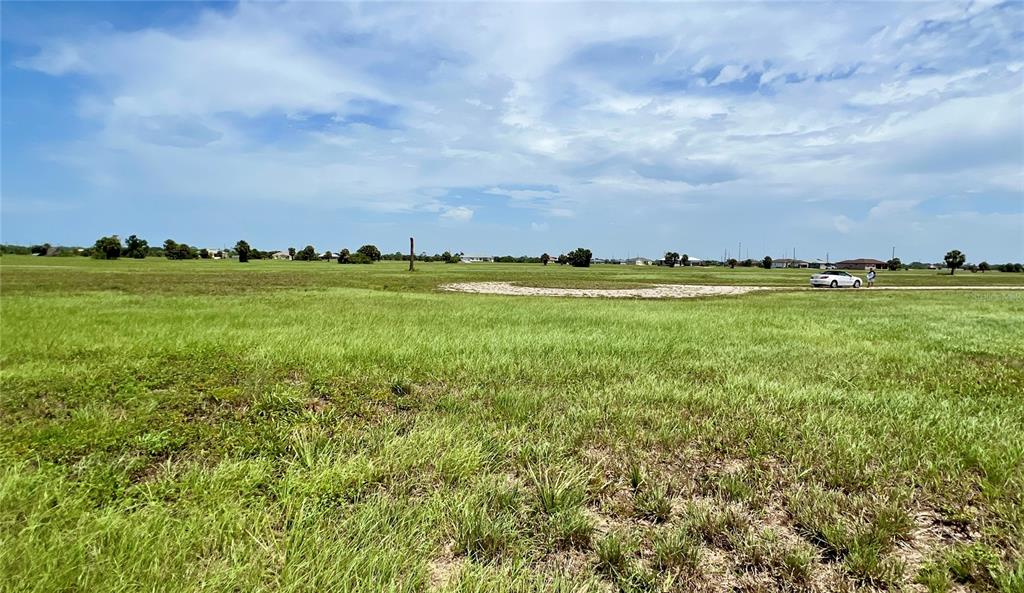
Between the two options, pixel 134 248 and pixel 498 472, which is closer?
pixel 498 472

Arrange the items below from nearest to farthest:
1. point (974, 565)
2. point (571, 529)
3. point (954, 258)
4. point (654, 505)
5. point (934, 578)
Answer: point (934, 578) → point (974, 565) → point (571, 529) → point (654, 505) → point (954, 258)

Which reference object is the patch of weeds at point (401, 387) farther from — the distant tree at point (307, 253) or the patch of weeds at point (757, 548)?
the distant tree at point (307, 253)

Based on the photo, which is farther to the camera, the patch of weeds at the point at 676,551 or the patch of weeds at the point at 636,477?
the patch of weeds at the point at 636,477

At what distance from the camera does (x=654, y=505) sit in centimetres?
347

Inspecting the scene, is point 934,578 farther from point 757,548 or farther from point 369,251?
point 369,251

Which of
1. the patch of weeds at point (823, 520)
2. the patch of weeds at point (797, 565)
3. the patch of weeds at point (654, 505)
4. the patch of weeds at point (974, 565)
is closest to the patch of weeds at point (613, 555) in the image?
the patch of weeds at point (654, 505)

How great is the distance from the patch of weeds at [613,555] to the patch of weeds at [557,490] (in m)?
0.48

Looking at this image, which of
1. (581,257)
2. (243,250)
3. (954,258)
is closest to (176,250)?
(243,250)

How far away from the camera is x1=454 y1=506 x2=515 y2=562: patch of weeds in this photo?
9.70 feet

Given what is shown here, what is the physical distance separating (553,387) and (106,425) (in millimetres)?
5320

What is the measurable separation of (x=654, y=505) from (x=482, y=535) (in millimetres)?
1381

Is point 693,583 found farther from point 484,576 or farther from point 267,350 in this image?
point 267,350

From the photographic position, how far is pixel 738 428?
16.4 ft

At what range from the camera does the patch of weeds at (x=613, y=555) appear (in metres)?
2.84
